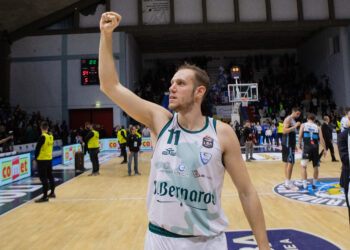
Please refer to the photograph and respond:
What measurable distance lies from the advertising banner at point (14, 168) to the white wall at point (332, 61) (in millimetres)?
22251

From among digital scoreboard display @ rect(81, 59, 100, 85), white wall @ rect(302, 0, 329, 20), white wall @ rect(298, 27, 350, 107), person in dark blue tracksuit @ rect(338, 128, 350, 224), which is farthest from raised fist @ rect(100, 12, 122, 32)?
white wall @ rect(298, 27, 350, 107)

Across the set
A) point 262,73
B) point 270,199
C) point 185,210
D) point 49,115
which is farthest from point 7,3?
point 262,73

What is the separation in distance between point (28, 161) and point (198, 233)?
989 centimetres

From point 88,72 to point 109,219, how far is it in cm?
1707

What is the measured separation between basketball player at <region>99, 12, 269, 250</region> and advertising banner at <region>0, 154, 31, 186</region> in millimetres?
8362

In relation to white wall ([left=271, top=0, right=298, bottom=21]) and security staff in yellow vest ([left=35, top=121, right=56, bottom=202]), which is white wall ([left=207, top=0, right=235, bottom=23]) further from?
security staff in yellow vest ([left=35, top=121, right=56, bottom=202])

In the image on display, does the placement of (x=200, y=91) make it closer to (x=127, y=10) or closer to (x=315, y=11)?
(x=127, y=10)

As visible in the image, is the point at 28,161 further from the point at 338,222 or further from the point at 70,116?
the point at 70,116

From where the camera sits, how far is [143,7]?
20.4m

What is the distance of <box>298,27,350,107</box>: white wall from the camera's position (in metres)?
20.7

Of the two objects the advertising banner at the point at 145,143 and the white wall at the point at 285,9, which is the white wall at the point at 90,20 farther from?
the white wall at the point at 285,9

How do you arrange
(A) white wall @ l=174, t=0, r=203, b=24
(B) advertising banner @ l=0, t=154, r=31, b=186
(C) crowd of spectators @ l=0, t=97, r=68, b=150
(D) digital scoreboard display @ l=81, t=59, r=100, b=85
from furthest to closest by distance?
(A) white wall @ l=174, t=0, r=203, b=24 < (D) digital scoreboard display @ l=81, t=59, r=100, b=85 < (C) crowd of spectators @ l=0, t=97, r=68, b=150 < (B) advertising banner @ l=0, t=154, r=31, b=186

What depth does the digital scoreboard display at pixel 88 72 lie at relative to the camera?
2000cm

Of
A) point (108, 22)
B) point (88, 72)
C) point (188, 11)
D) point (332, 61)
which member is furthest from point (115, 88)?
point (332, 61)
